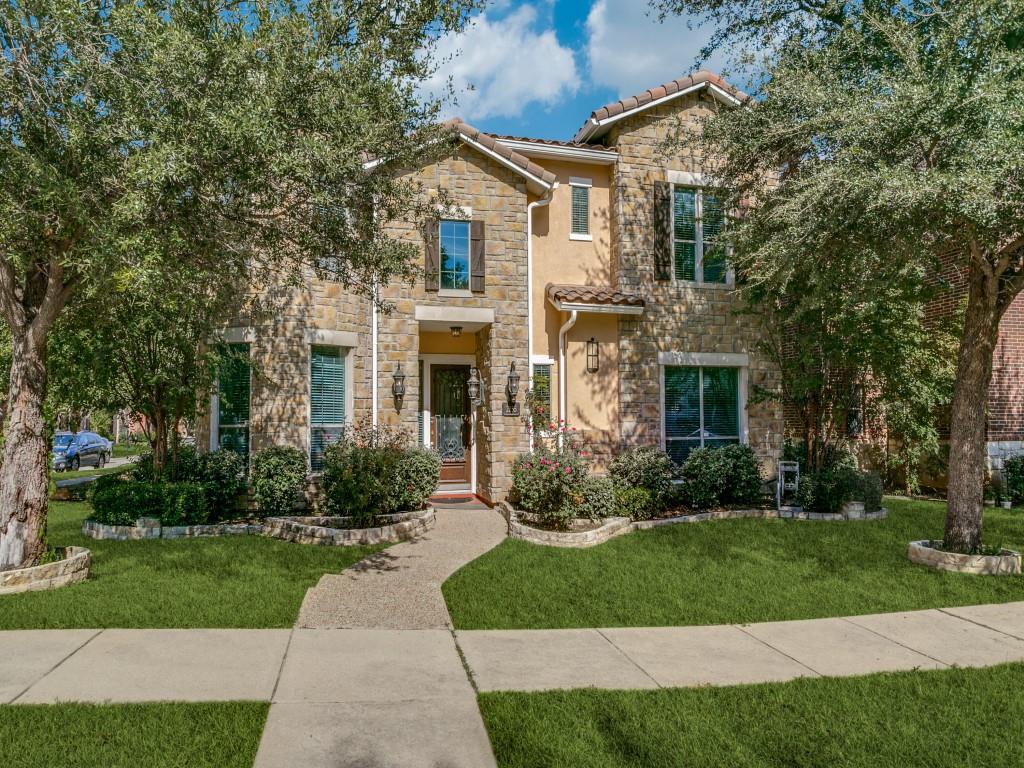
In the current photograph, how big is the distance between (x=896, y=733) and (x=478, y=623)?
326 cm

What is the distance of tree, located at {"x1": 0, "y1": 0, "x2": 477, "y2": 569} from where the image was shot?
501cm

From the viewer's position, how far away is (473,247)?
11859 mm

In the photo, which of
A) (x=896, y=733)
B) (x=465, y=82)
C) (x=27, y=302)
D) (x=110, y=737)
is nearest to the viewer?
(x=110, y=737)

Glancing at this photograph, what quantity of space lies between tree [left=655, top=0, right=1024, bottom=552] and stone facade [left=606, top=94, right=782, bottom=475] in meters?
2.90

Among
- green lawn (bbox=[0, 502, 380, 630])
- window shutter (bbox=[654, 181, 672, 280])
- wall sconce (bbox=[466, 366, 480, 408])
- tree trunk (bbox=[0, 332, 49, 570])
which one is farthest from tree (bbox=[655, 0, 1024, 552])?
tree trunk (bbox=[0, 332, 49, 570])

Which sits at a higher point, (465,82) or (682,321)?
(465,82)

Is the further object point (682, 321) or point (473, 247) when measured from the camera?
point (682, 321)

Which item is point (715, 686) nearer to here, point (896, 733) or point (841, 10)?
point (896, 733)

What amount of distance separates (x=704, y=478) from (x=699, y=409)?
184 centimetres

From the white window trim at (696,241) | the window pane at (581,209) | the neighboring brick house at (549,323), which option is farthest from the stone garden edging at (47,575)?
the white window trim at (696,241)

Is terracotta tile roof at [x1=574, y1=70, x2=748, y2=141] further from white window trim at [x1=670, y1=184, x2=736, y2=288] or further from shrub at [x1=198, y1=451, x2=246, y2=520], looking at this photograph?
shrub at [x1=198, y1=451, x2=246, y2=520]

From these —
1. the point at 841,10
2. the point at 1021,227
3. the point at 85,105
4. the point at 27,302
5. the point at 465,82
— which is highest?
the point at 841,10

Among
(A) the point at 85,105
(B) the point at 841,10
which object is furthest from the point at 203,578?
(B) the point at 841,10

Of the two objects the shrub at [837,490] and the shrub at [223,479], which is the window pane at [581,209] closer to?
the shrub at [837,490]
